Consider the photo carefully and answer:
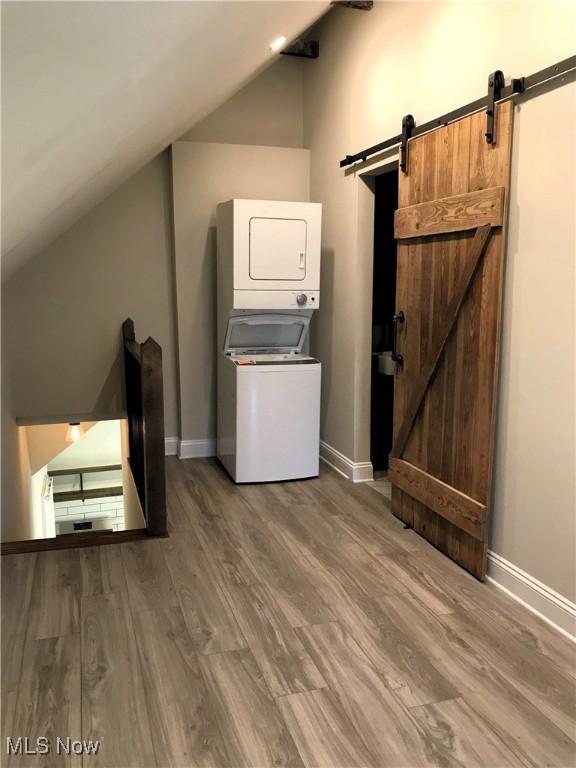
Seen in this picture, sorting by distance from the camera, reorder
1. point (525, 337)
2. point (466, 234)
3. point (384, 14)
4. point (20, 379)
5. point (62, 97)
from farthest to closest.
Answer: point (20, 379) < point (384, 14) < point (466, 234) < point (525, 337) < point (62, 97)

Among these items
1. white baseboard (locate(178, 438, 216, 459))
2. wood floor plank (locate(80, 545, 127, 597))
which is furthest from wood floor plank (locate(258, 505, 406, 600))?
white baseboard (locate(178, 438, 216, 459))

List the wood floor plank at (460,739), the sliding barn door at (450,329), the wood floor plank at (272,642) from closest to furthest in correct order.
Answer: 1. the wood floor plank at (460,739)
2. the wood floor plank at (272,642)
3. the sliding barn door at (450,329)

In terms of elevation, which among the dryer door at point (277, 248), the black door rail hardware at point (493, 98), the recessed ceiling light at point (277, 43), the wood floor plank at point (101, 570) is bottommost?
the wood floor plank at point (101, 570)

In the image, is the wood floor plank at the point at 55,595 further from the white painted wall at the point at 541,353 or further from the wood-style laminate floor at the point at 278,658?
the white painted wall at the point at 541,353

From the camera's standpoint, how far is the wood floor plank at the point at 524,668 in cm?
197

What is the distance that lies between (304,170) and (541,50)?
2.59 m

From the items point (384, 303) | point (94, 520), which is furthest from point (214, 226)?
point (94, 520)

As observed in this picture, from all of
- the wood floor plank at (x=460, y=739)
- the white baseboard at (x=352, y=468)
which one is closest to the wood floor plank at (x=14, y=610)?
the wood floor plank at (x=460, y=739)

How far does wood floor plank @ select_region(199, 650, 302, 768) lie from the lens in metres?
1.77

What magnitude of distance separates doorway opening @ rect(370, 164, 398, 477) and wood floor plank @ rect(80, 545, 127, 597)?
209 centimetres

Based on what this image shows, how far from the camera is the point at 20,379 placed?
457cm

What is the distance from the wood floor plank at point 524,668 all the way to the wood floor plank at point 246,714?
0.82 m

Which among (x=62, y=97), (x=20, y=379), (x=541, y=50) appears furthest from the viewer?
(x=20, y=379)

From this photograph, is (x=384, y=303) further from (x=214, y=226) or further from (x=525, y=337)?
(x=525, y=337)
